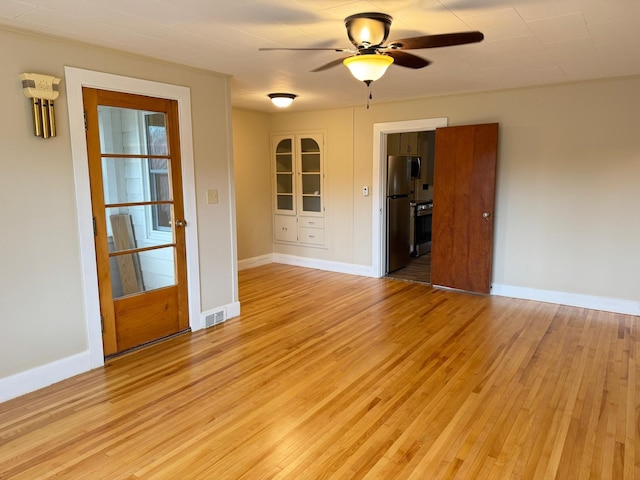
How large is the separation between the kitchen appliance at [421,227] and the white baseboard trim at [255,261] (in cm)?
254

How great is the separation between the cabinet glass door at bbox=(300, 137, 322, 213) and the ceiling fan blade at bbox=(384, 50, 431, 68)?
367cm

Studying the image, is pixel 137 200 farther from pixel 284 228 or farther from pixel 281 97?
pixel 284 228

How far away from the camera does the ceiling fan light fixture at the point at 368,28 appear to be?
2.42m

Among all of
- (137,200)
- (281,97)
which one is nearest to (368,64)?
(137,200)

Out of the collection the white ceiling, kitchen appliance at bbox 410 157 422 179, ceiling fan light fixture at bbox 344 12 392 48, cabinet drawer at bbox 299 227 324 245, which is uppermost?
the white ceiling

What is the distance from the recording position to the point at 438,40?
7.58 feet

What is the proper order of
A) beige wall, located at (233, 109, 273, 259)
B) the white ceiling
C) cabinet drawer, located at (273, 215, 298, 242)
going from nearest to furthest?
the white ceiling
beige wall, located at (233, 109, 273, 259)
cabinet drawer, located at (273, 215, 298, 242)

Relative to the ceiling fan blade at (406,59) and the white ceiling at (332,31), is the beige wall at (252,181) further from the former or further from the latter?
the ceiling fan blade at (406,59)

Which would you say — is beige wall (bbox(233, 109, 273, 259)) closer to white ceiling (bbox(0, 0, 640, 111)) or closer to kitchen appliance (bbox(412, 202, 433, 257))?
white ceiling (bbox(0, 0, 640, 111))

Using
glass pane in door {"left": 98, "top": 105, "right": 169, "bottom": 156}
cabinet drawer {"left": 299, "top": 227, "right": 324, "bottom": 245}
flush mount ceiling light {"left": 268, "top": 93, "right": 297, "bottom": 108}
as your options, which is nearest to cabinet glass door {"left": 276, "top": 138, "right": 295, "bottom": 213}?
cabinet drawer {"left": 299, "top": 227, "right": 324, "bottom": 245}

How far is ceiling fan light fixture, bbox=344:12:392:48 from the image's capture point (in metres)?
2.42

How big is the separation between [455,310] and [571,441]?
2276mm

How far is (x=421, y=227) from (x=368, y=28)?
5433 millimetres

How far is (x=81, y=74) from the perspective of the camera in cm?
304
